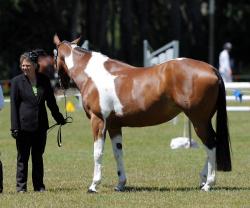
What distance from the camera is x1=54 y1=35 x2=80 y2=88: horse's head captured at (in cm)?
1230

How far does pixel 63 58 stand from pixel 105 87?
0.92m

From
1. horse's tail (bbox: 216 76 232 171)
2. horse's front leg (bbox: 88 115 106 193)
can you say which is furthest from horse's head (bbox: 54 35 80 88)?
horse's tail (bbox: 216 76 232 171)

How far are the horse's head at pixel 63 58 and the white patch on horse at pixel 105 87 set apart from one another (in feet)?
1.39

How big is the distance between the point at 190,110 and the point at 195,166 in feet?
11.3

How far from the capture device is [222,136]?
1177 centimetres

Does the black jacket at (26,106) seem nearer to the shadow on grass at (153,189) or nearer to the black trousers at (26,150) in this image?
the black trousers at (26,150)

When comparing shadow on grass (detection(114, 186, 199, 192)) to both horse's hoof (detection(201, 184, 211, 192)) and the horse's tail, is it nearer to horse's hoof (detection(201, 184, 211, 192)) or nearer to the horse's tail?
horse's hoof (detection(201, 184, 211, 192))

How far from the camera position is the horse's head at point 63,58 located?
12.3 m

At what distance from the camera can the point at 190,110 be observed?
11.5 meters

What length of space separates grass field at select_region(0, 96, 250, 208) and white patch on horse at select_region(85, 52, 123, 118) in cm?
121

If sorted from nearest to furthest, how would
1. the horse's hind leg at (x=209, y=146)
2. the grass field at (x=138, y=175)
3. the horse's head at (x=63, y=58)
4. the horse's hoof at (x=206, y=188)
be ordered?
the grass field at (x=138, y=175)
the horse's hoof at (x=206, y=188)
the horse's hind leg at (x=209, y=146)
the horse's head at (x=63, y=58)

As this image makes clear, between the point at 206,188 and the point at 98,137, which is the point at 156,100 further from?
the point at 206,188

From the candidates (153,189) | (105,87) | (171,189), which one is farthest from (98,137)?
(171,189)

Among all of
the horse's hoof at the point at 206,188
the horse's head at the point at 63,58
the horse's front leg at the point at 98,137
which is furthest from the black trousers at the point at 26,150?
the horse's hoof at the point at 206,188
